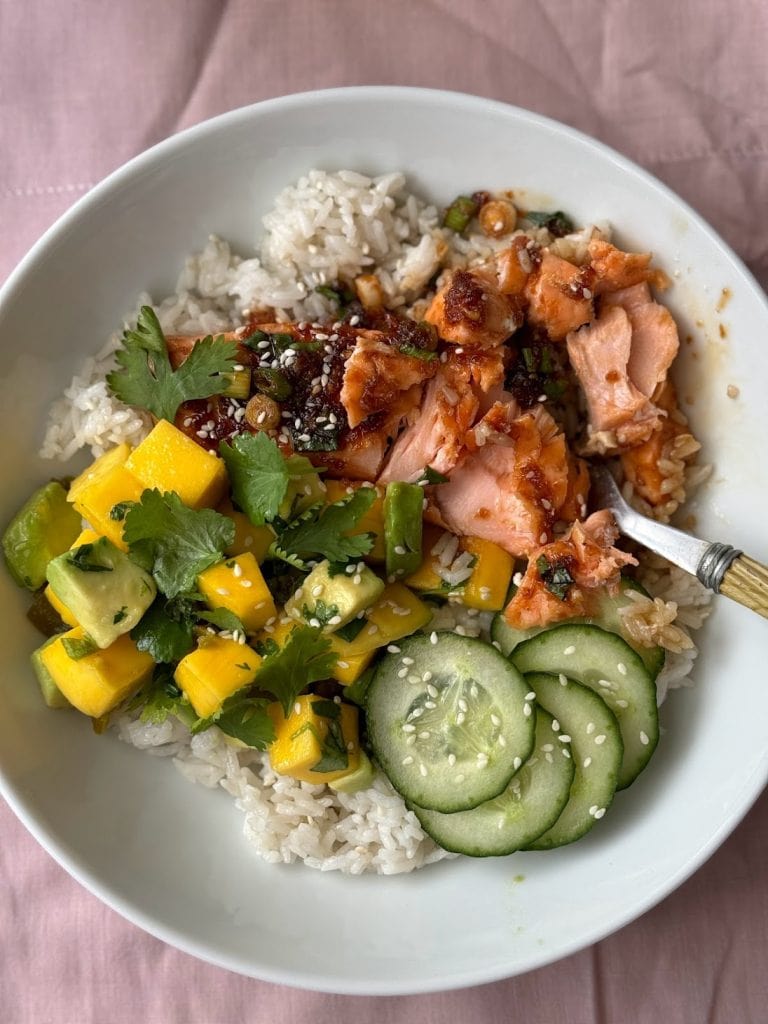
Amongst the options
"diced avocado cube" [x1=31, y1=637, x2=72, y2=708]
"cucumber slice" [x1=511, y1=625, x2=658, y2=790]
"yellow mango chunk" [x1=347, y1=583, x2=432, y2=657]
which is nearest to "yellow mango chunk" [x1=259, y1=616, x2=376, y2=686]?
"yellow mango chunk" [x1=347, y1=583, x2=432, y2=657]

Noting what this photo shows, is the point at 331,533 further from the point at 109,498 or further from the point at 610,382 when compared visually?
the point at 610,382

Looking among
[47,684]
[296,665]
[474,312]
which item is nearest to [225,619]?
[296,665]

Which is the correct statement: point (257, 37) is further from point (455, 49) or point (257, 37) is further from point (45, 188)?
point (45, 188)

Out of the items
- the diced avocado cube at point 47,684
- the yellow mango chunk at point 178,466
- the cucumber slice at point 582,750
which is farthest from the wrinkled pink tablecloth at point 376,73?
the cucumber slice at point 582,750

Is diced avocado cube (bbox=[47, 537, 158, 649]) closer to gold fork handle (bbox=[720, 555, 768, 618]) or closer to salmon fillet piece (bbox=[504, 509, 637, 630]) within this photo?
salmon fillet piece (bbox=[504, 509, 637, 630])

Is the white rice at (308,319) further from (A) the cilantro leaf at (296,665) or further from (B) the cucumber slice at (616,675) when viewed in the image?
(A) the cilantro leaf at (296,665)
